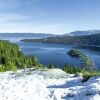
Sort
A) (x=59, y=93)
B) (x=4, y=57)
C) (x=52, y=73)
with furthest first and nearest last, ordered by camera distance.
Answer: (x=4, y=57), (x=52, y=73), (x=59, y=93)

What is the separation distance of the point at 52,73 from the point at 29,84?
1042cm

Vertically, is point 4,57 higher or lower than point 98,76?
lower

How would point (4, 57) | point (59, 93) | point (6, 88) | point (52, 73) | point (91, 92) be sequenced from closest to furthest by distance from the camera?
point (91, 92)
point (59, 93)
point (6, 88)
point (52, 73)
point (4, 57)

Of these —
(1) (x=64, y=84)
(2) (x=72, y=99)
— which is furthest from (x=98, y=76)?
(2) (x=72, y=99)

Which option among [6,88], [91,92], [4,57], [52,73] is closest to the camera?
[91,92]

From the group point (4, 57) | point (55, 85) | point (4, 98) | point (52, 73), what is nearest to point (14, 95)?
point (4, 98)

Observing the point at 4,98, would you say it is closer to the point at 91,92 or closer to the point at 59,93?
the point at 59,93

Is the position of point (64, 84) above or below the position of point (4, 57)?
above

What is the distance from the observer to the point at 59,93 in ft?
85.5

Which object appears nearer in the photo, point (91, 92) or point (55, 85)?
point (91, 92)

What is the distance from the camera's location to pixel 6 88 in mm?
28969

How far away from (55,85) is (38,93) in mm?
4238

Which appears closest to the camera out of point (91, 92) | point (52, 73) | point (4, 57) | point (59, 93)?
point (91, 92)

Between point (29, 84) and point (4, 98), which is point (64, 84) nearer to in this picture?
point (29, 84)
